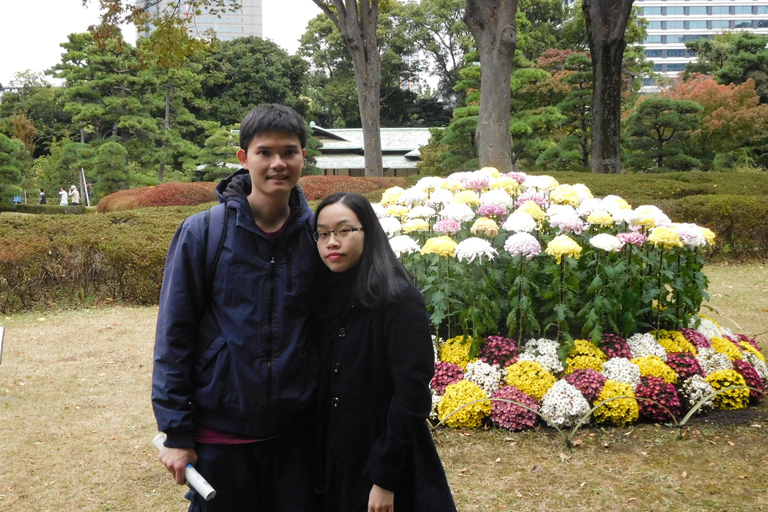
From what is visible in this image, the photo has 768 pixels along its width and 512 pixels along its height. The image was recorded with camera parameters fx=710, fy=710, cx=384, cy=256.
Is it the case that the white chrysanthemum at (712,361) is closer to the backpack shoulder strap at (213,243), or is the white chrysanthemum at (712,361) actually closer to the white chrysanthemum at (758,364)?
the white chrysanthemum at (758,364)

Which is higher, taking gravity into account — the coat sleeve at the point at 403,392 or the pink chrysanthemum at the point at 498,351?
the coat sleeve at the point at 403,392

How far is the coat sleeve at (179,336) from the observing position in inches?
76.5

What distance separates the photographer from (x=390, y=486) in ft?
6.55

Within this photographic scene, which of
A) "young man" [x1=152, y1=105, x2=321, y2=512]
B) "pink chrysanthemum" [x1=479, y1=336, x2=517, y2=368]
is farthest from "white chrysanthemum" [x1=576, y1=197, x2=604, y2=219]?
"young man" [x1=152, y1=105, x2=321, y2=512]

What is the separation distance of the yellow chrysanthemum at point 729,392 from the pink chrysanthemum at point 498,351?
4.24ft

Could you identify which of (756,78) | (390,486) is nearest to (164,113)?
(756,78)

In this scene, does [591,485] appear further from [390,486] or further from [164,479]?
[164,479]

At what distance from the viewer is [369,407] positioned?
2096 millimetres

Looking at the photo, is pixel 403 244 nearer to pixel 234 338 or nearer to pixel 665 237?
pixel 665 237

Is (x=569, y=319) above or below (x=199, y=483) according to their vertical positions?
below

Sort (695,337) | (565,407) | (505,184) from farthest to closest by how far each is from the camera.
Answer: (505,184) → (695,337) → (565,407)

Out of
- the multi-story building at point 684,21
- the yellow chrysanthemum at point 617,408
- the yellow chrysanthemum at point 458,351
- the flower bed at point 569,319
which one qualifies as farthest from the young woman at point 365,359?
the multi-story building at point 684,21

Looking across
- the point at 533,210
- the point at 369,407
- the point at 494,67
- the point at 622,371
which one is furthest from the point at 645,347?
the point at 494,67

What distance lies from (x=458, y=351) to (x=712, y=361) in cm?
172
